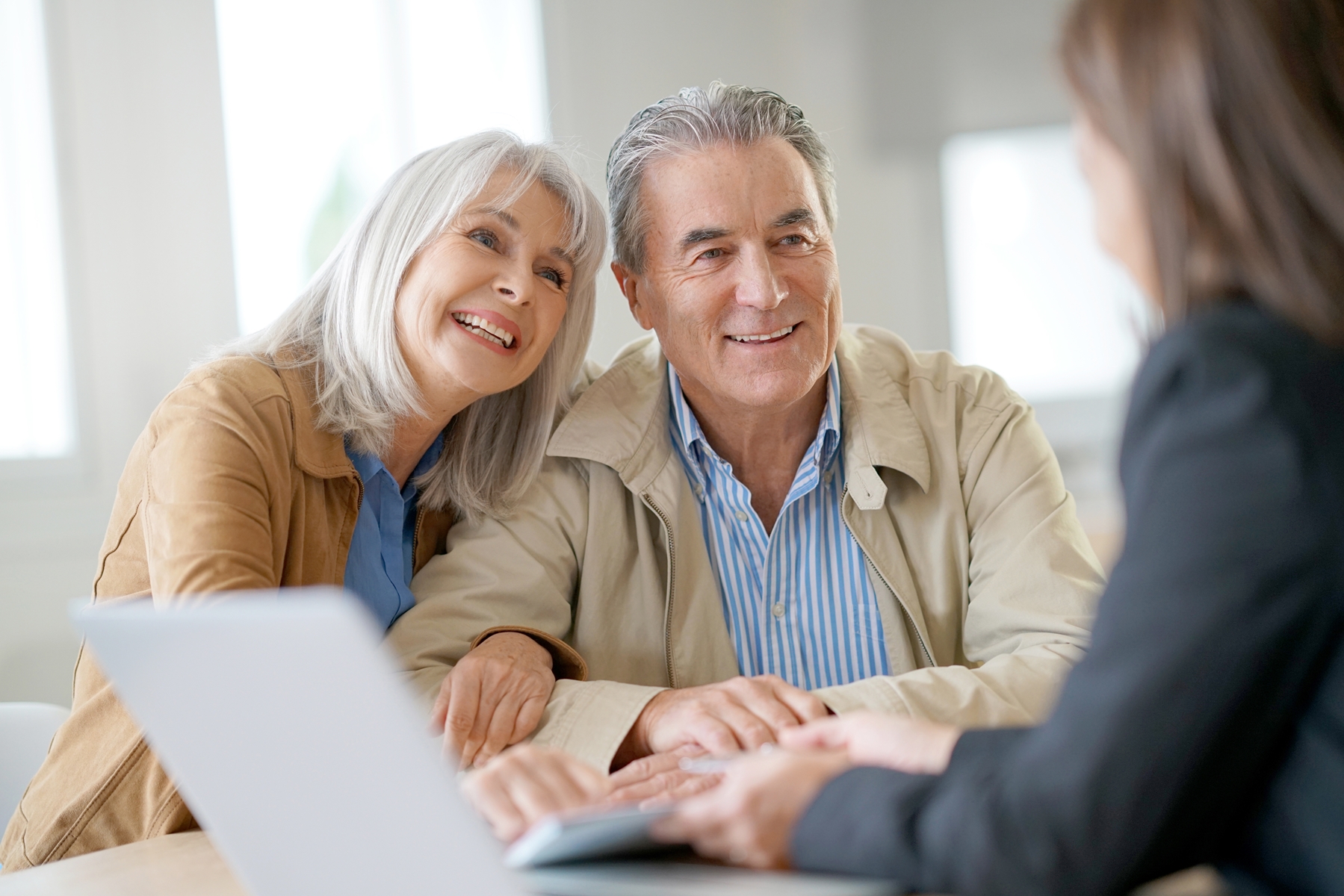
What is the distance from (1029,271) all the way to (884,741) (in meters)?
3.44

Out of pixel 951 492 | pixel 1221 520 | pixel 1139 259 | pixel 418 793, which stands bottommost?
pixel 951 492

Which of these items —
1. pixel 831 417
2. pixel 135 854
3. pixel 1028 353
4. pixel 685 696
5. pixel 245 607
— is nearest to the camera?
pixel 245 607

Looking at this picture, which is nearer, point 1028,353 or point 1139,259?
point 1139,259

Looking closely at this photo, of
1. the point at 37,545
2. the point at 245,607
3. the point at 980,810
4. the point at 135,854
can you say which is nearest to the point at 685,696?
the point at 135,854

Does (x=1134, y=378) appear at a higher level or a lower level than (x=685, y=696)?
higher

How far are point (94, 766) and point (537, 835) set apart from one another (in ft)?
3.07

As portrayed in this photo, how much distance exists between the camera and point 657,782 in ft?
3.30

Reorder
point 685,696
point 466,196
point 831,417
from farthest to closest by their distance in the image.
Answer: point 831,417 < point 466,196 < point 685,696

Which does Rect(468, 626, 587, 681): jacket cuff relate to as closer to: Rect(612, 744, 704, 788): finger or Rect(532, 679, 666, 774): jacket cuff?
Rect(532, 679, 666, 774): jacket cuff

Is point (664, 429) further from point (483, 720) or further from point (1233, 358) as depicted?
point (1233, 358)

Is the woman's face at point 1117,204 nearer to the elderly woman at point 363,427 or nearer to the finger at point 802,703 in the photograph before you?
the finger at point 802,703

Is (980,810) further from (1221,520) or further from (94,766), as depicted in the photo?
(94,766)

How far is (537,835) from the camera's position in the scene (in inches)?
26.5

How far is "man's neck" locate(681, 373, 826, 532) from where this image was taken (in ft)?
5.92
